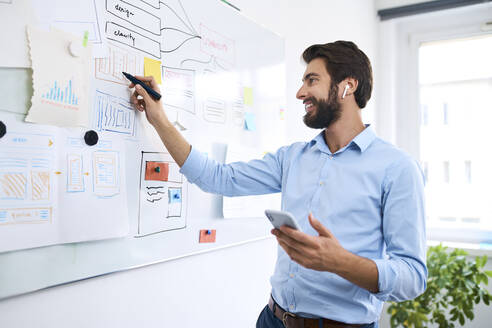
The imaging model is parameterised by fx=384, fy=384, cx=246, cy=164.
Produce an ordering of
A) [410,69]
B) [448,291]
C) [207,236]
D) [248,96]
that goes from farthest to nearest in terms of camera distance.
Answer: [410,69]
[448,291]
[248,96]
[207,236]

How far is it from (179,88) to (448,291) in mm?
2196

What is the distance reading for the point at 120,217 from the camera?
1.08 m

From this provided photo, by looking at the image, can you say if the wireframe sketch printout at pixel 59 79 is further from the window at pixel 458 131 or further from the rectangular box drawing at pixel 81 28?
the window at pixel 458 131

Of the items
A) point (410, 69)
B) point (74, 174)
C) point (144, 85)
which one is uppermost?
point (410, 69)

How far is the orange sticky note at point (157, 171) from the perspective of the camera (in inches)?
46.9

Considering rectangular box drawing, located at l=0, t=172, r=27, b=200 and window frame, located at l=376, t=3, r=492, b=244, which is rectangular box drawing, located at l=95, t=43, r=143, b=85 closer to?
rectangular box drawing, located at l=0, t=172, r=27, b=200

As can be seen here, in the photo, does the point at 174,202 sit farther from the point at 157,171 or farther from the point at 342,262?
the point at 342,262

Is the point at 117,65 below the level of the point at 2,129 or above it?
above

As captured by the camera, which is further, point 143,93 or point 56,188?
point 143,93

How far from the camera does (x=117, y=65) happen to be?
3.58 feet

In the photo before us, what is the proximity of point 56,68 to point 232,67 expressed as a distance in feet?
2.59

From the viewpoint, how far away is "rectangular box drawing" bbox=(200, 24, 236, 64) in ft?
4.69

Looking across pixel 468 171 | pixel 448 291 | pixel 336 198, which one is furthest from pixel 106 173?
pixel 468 171

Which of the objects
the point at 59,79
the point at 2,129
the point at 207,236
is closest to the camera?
the point at 2,129
